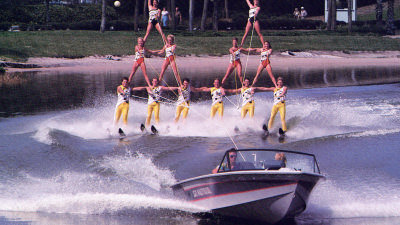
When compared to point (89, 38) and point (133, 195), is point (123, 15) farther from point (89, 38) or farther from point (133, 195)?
point (133, 195)

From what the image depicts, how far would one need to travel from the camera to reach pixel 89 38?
1789 inches

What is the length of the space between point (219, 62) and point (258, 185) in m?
32.1

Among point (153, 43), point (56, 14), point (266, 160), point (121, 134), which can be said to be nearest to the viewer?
point (266, 160)

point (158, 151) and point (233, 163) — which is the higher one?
point (233, 163)

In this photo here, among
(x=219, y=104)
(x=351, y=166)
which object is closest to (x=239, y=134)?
(x=219, y=104)

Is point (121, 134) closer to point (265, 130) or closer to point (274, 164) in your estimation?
point (265, 130)

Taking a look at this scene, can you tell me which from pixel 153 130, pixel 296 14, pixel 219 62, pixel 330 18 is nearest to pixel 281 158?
pixel 153 130

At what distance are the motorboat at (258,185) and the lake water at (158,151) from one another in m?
0.54

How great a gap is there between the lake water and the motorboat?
1.78 feet

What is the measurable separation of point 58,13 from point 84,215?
5150 centimetres

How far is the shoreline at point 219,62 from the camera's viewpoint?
39.1 metres

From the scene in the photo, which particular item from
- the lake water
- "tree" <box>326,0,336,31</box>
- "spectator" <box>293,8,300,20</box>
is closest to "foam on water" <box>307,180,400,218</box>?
the lake water

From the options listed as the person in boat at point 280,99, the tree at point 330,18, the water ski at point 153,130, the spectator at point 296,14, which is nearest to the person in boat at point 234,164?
the person in boat at point 280,99

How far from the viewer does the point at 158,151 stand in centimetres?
1819
